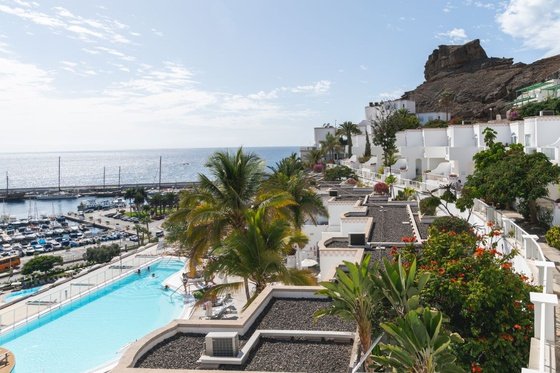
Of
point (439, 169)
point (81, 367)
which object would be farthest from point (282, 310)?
point (439, 169)

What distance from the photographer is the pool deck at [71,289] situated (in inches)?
953

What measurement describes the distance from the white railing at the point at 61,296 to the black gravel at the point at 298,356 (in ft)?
66.3

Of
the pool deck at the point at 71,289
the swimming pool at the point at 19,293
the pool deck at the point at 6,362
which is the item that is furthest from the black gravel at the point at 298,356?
the swimming pool at the point at 19,293

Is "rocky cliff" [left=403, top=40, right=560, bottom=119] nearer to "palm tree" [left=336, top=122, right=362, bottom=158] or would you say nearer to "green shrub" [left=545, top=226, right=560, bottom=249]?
"palm tree" [left=336, top=122, right=362, bottom=158]

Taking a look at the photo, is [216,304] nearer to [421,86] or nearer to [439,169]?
[439,169]

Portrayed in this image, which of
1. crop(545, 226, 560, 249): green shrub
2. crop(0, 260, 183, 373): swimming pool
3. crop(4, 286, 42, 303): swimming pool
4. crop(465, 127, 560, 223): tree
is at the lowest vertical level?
crop(4, 286, 42, 303): swimming pool

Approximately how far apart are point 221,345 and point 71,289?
25.3 metres

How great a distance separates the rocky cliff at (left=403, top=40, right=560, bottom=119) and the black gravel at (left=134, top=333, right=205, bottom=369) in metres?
77.6

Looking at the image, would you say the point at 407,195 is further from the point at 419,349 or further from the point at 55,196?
the point at 55,196

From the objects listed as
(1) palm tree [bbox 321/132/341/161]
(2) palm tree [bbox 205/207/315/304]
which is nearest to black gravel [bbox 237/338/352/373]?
(2) palm tree [bbox 205/207/315/304]

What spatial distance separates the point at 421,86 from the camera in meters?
116

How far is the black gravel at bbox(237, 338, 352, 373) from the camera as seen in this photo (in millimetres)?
7349

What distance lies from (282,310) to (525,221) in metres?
16.0

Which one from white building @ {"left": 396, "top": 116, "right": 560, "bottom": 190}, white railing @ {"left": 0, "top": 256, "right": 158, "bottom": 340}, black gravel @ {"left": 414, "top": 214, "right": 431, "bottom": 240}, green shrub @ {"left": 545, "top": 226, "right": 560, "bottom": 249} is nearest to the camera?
green shrub @ {"left": 545, "top": 226, "right": 560, "bottom": 249}
